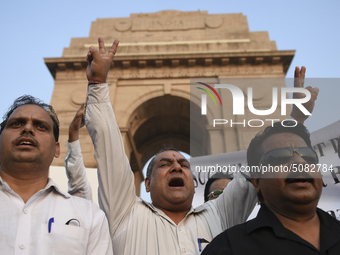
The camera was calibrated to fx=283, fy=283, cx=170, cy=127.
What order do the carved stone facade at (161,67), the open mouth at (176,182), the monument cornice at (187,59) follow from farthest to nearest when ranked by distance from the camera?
the monument cornice at (187,59) → the carved stone facade at (161,67) → the open mouth at (176,182)

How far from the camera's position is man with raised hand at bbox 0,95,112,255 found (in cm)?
184

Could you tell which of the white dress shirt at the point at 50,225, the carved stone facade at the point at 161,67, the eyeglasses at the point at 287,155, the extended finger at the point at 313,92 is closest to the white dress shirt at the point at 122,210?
the white dress shirt at the point at 50,225

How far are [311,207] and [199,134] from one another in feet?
50.0

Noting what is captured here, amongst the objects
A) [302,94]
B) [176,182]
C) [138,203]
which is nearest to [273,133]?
[302,94]

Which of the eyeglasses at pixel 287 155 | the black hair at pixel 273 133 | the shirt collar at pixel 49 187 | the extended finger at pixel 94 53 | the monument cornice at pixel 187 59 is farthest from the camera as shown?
the monument cornice at pixel 187 59

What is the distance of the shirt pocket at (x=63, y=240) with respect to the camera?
6.06ft

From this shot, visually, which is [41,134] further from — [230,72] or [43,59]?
[43,59]

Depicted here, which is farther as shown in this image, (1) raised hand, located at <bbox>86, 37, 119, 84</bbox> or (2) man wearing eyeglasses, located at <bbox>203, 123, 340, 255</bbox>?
(1) raised hand, located at <bbox>86, 37, 119, 84</bbox>

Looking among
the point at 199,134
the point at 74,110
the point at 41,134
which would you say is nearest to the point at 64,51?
the point at 74,110

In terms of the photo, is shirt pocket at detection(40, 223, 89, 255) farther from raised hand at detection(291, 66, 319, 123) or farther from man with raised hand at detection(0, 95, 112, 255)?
raised hand at detection(291, 66, 319, 123)

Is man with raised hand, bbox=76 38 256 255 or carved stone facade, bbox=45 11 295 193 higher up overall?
carved stone facade, bbox=45 11 295 193

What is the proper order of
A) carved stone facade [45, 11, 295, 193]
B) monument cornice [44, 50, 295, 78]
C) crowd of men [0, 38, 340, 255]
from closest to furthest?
crowd of men [0, 38, 340, 255] → carved stone facade [45, 11, 295, 193] → monument cornice [44, 50, 295, 78]

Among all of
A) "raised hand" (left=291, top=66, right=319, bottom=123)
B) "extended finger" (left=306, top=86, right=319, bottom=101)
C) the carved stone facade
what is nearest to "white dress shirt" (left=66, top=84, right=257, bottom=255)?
"raised hand" (left=291, top=66, right=319, bottom=123)

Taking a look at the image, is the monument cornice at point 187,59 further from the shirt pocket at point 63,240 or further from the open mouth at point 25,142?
the shirt pocket at point 63,240
